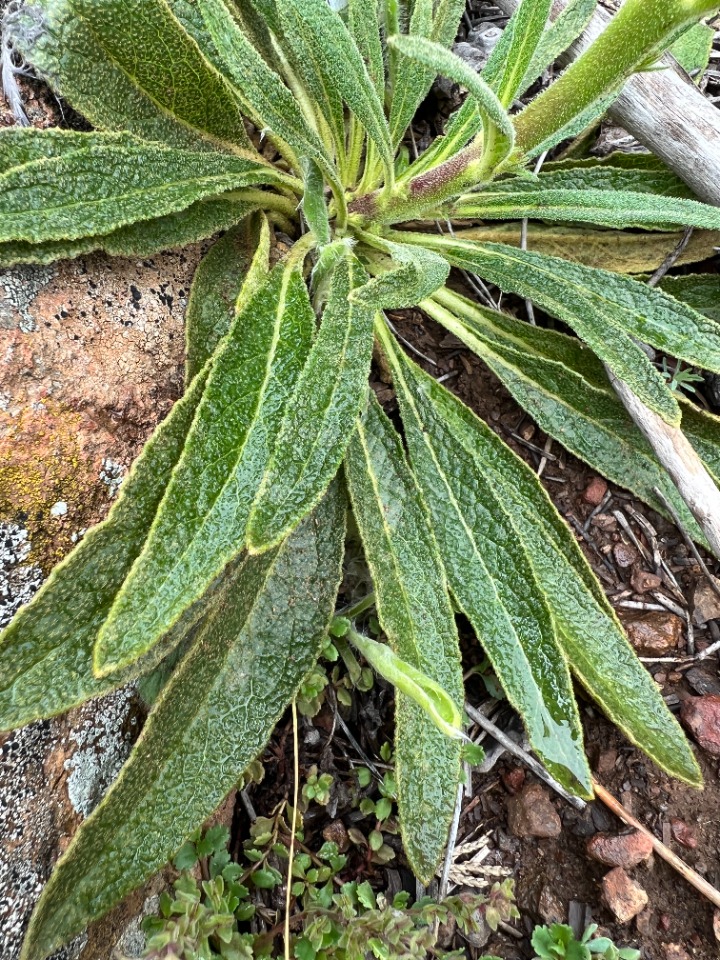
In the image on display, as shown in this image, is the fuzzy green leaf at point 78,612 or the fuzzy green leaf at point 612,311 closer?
the fuzzy green leaf at point 78,612

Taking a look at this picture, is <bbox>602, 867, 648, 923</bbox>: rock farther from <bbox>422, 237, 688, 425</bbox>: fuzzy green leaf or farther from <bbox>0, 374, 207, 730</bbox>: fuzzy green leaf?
<bbox>0, 374, 207, 730</bbox>: fuzzy green leaf

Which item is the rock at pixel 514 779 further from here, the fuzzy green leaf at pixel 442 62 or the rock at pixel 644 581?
the fuzzy green leaf at pixel 442 62

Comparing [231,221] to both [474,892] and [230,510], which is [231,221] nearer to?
[230,510]

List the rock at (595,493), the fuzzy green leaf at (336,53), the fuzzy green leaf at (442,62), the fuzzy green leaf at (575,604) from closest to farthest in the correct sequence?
1. the fuzzy green leaf at (442,62)
2. the fuzzy green leaf at (336,53)
3. the fuzzy green leaf at (575,604)
4. the rock at (595,493)

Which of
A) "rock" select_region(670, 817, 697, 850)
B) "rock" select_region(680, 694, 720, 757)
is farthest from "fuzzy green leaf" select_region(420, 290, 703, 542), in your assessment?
"rock" select_region(670, 817, 697, 850)

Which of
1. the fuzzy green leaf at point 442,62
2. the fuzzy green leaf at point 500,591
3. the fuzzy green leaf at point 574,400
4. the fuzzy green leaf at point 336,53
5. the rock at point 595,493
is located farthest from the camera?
the rock at point 595,493

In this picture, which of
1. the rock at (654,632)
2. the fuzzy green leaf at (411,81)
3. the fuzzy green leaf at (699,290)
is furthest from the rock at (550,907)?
the fuzzy green leaf at (411,81)

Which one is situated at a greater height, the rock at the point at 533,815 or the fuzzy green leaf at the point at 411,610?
the fuzzy green leaf at the point at 411,610
